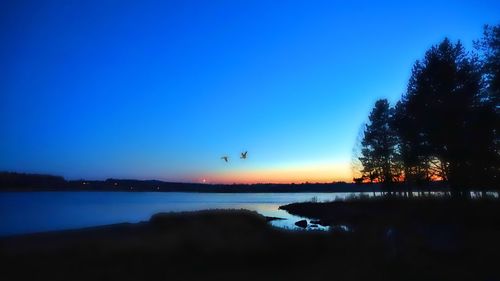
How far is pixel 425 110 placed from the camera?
2998 cm

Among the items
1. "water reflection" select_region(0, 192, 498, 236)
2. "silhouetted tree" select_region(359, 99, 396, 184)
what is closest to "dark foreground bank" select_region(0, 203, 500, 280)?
"water reflection" select_region(0, 192, 498, 236)

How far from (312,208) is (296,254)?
39.5 meters

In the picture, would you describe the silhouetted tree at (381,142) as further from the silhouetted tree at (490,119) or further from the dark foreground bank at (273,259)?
the dark foreground bank at (273,259)

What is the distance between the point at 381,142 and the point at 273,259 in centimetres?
3841

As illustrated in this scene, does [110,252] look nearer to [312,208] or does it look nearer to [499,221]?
[499,221]

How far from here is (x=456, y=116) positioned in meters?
28.5

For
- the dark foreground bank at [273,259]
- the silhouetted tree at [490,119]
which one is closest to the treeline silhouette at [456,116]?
the silhouetted tree at [490,119]

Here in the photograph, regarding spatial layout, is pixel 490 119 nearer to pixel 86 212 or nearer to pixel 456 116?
pixel 456 116

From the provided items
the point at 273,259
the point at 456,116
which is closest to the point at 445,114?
the point at 456,116

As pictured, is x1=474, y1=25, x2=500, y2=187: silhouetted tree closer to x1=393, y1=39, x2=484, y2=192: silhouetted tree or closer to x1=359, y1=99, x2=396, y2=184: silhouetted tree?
x1=393, y1=39, x2=484, y2=192: silhouetted tree

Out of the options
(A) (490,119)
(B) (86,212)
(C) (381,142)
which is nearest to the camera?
(A) (490,119)

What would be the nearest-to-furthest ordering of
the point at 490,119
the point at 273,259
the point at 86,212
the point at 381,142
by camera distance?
the point at 273,259, the point at 490,119, the point at 381,142, the point at 86,212

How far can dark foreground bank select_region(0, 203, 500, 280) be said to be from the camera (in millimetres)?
12328

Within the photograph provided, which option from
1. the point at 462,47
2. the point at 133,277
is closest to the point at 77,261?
the point at 133,277
